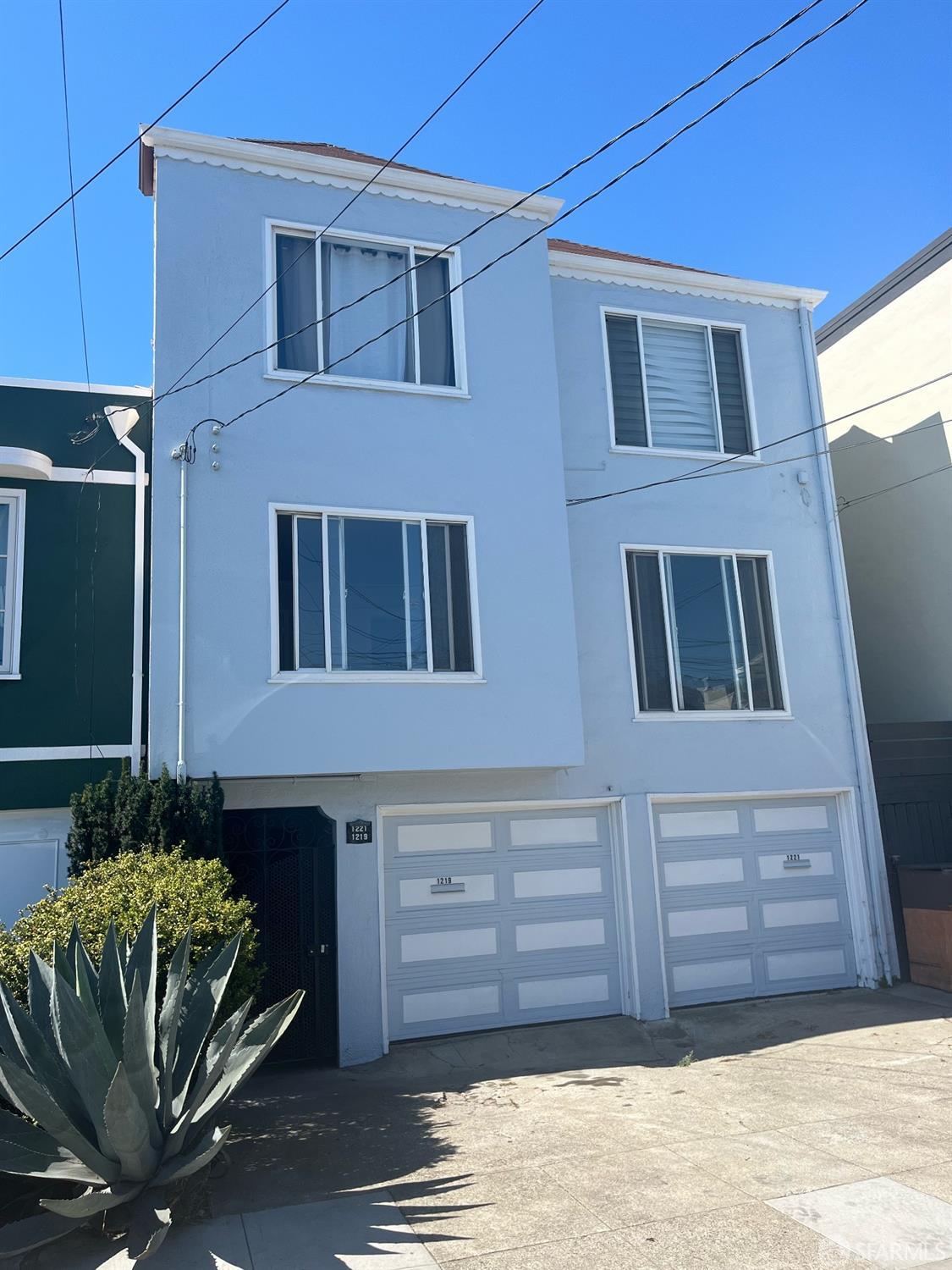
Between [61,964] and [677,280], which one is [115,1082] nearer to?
[61,964]

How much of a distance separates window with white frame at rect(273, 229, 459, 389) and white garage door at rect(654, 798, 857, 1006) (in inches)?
214

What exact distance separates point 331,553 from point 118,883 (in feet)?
12.1

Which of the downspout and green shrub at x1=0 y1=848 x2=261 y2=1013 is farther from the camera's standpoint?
the downspout

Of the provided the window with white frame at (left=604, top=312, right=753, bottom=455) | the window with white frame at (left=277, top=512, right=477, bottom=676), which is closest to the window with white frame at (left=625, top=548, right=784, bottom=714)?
the window with white frame at (left=604, top=312, right=753, bottom=455)

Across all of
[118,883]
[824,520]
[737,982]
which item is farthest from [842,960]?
[118,883]

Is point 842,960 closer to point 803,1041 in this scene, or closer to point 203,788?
point 803,1041

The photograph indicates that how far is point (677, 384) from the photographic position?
1209cm

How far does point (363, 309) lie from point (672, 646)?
4.87 m

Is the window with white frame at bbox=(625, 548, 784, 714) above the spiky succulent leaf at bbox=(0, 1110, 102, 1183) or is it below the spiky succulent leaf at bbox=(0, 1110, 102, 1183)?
above

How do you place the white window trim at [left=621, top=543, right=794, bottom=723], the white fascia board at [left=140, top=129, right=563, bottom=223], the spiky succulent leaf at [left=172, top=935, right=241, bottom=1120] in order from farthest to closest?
1. the white window trim at [left=621, top=543, right=794, bottom=723]
2. the white fascia board at [left=140, top=129, right=563, bottom=223]
3. the spiky succulent leaf at [left=172, top=935, right=241, bottom=1120]

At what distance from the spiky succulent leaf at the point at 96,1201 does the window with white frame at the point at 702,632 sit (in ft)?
23.8

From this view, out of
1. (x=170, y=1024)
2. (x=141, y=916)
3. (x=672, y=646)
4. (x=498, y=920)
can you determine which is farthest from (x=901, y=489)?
(x=170, y=1024)

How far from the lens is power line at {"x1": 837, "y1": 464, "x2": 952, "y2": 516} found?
12625 mm

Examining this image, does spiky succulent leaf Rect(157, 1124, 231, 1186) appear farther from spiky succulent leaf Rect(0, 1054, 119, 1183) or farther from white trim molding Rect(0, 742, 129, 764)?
white trim molding Rect(0, 742, 129, 764)
